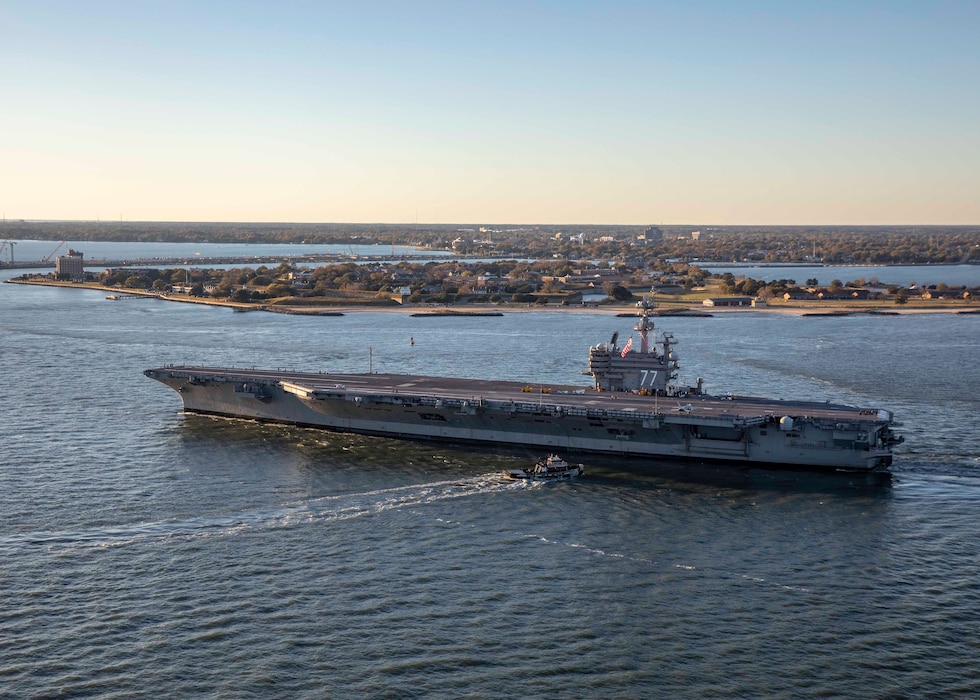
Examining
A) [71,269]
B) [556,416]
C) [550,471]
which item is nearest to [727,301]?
[556,416]

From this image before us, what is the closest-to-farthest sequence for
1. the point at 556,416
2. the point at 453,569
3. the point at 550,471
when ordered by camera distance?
the point at 453,569 < the point at 550,471 < the point at 556,416

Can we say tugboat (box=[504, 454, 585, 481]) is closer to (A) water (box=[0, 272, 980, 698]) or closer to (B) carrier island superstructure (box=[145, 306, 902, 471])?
(A) water (box=[0, 272, 980, 698])

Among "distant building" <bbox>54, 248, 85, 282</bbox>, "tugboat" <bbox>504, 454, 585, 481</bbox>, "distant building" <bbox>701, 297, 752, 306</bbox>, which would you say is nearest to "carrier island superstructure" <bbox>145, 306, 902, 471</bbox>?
"tugboat" <bbox>504, 454, 585, 481</bbox>

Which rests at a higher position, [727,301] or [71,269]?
[71,269]

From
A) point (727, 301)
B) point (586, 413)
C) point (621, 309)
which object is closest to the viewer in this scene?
point (586, 413)

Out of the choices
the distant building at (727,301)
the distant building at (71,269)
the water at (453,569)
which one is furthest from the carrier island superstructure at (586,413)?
the distant building at (71,269)

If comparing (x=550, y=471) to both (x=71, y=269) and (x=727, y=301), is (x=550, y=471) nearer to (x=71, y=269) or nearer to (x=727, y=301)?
(x=727, y=301)

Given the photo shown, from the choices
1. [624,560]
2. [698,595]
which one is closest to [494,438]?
[624,560]

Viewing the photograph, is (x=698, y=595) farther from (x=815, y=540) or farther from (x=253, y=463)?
(x=253, y=463)
